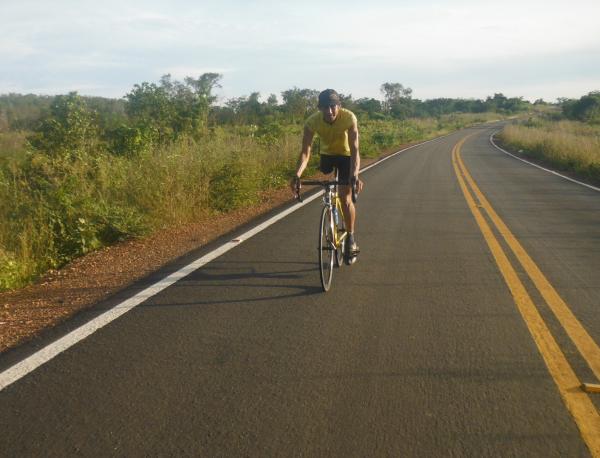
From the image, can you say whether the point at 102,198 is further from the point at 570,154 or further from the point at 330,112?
the point at 570,154

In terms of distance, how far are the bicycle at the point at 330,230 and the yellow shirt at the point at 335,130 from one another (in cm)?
A: 35

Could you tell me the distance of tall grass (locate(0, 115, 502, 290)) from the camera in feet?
23.7

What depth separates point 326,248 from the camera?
5.67 m

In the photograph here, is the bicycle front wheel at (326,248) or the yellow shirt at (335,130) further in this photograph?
the yellow shirt at (335,130)

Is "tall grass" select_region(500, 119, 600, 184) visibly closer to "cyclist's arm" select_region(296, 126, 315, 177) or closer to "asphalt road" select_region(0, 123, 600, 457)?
"asphalt road" select_region(0, 123, 600, 457)

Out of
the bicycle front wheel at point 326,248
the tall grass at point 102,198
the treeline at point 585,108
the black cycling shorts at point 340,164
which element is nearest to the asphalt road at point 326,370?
the bicycle front wheel at point 326,248

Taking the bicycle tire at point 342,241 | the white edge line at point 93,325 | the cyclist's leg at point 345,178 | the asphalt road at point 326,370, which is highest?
the cyclist's leg at point 345,178

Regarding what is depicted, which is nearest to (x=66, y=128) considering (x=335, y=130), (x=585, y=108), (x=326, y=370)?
(x=335, y=130)

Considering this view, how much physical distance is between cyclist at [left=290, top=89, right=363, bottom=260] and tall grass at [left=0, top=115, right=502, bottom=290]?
332cm

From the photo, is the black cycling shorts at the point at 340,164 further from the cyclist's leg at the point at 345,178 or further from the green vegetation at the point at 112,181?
the green vegetation at the point at 112,181

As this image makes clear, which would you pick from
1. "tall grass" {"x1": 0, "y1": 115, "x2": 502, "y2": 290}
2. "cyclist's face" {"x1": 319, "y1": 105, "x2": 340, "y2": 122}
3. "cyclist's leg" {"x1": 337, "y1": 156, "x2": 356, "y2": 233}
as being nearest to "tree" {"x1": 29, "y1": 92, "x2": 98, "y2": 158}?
"tall grass" {"x1": 0, "y1": 115, "x2": 502, "y2": 290}

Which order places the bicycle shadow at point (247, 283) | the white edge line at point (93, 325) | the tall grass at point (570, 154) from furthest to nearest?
the tall grass at point (570, 154), the bicycle shadow at point (247, 283), the white edge line at point (93, 325)

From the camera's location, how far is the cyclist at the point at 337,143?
5645 millimetres

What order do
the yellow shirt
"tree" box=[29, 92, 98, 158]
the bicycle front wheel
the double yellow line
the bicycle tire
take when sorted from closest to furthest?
the double yellow line
the bicycle front wheel
the yellow shirt
the bicycle tire
"tree" box=[29, 92, 98, 158]
